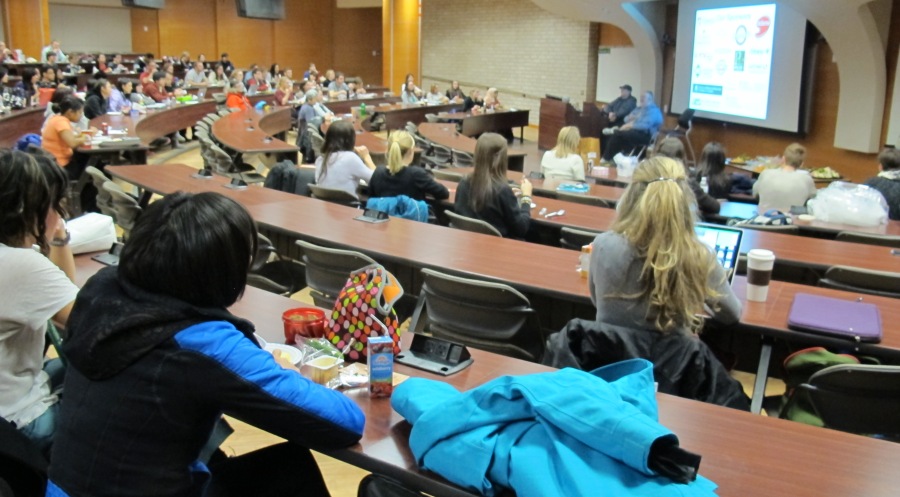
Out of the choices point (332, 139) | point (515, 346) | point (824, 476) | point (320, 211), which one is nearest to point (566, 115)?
point (332, 139)

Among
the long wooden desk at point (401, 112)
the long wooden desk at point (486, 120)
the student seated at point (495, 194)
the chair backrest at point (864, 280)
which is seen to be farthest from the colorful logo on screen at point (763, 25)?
the chair backrest at point (864, 280)

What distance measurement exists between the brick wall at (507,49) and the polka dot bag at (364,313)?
13.2 metres

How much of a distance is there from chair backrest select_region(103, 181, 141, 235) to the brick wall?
11103 millimetres

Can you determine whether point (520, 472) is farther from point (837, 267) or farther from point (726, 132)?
point (726, 132)

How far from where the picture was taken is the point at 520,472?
149 cm

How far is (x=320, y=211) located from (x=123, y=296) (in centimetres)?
297

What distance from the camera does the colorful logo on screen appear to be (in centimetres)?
997

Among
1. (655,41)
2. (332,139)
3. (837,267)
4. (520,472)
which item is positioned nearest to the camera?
(520,472)

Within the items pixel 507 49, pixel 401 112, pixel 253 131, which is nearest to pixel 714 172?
pixel 253 131

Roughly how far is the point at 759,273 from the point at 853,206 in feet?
8.04

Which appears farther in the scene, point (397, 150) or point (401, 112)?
point (401, 112)

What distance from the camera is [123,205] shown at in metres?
4.88

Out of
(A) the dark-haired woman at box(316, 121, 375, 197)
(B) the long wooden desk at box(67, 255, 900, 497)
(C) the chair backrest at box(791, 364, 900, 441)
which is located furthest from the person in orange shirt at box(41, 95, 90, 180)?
(C) the chair backrest at box(791, 364, 900, 441)

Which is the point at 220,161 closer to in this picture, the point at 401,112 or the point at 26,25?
the point at 401,112
